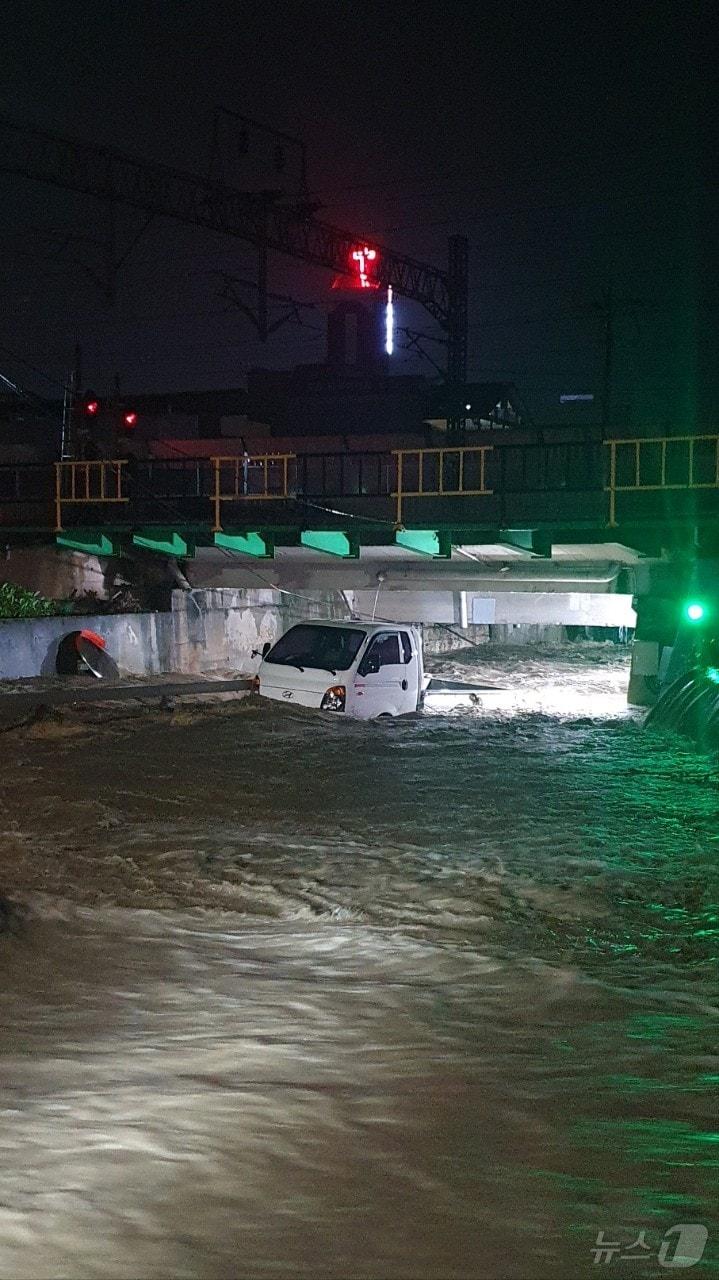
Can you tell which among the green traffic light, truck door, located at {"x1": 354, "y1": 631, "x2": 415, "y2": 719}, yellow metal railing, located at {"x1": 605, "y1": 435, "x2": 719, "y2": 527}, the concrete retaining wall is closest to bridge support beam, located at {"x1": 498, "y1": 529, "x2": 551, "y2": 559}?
yellow metal railing, located at {"x1": 605, "y1": 435, "x2": 719, "y2": 527}

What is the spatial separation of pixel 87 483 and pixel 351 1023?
24311mm

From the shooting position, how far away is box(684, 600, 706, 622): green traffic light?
25.3m

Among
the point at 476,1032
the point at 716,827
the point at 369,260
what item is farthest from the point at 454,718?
the point at 369,260

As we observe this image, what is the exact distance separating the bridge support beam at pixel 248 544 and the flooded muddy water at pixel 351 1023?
15.5 meters

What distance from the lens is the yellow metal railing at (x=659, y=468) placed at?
2355cm

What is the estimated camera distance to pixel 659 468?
26.1 meters

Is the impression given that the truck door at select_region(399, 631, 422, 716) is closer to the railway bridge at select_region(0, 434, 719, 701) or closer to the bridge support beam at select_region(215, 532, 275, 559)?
the railway bridge at select_region(0, 434, 719, 701)

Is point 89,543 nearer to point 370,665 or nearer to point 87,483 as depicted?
point 87,483

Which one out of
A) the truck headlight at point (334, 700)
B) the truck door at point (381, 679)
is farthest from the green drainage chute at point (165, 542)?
the truck headlight at point (334, 700)

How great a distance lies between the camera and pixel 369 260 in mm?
38656

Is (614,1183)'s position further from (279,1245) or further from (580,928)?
(580,928)

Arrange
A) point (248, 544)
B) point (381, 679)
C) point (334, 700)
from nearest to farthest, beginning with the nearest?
point (334, 700) → point (381, 679) → point (248, 544)

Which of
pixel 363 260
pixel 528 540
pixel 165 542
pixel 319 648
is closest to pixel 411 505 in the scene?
pixel 528 540

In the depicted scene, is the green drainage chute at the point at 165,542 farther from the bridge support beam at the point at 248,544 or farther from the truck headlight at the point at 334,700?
the truck headlight at the point at 334,700
